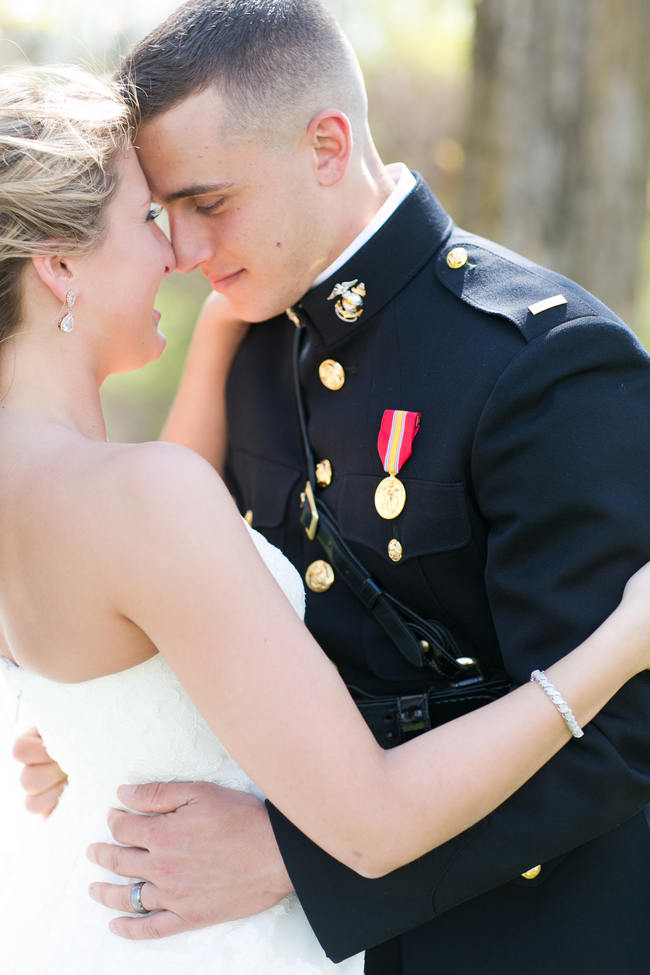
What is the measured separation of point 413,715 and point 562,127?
10.5 feet

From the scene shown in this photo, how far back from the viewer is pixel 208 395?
2.94 metres

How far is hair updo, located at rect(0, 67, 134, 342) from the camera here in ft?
6.02

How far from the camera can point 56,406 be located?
6.19ft

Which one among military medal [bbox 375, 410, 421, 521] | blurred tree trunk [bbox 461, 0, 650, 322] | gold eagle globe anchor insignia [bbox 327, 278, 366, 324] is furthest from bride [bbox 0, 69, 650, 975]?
blurred tree trunk [bbox 461, 0, 650, 322]

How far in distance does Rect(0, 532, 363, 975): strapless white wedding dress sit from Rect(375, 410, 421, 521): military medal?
253 millimetres

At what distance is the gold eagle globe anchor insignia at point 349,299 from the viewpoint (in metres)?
2.32

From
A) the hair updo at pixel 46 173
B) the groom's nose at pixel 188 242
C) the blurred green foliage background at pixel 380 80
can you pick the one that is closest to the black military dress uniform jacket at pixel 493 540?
the groom's nose at pixel 188 242

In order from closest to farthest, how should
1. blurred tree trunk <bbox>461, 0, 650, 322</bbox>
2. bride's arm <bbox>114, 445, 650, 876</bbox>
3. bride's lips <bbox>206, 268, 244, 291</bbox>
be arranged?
1. bride's arm <bbox>114, 445, 650, 876</bbox>
2. bride's lips <bbox>206, 268, 244, 291</bbox>
3. blurred tree trunk <bbox>461, 0, 650, 322</bbox>

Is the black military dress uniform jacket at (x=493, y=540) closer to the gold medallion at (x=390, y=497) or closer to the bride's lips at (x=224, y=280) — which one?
the gold medallion at (x=390, y=497)

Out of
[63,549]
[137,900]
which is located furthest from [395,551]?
[137,900]

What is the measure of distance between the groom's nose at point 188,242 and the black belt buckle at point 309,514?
0.58 meters

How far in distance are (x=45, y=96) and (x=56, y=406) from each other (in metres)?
0.61

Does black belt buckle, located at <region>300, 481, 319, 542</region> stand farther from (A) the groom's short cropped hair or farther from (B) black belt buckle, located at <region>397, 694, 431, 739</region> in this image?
(A) the groom's short cropped hair

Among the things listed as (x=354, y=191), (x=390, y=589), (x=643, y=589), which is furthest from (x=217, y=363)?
(x=643, y=589)
